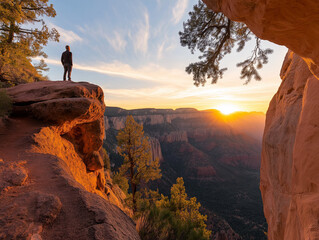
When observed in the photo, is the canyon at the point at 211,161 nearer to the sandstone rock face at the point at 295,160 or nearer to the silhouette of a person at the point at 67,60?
the sandstone rock face at the point at 295,160

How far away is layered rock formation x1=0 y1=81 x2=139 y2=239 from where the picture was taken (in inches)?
67.0

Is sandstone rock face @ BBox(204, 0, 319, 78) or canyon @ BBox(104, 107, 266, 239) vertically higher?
sandstone rock face @ BBox(204, 0, 319, 78)

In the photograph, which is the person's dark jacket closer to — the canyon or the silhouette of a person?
the silhouette of a person

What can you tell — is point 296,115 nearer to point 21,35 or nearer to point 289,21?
point 289,21

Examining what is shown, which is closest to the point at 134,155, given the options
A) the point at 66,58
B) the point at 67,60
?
the point at 67,60

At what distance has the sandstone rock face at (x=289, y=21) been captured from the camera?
1.99m

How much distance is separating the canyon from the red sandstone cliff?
2274 centimetres

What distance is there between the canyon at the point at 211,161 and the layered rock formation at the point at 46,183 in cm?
2514

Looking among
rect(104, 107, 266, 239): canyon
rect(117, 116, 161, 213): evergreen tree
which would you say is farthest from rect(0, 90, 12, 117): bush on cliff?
rect(104, 107, 266, 239): canyon

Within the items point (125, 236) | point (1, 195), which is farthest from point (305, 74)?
point (1, 195)

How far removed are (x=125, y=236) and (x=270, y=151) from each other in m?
4.74

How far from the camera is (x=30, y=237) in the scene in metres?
1.49

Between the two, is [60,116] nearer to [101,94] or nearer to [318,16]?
[101,94]

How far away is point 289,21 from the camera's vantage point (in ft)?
7.15
